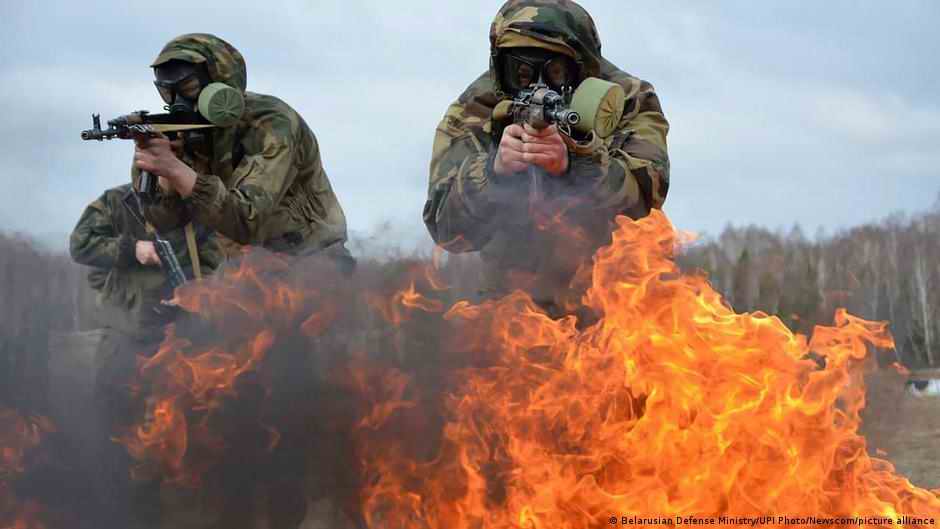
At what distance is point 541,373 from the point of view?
553cm

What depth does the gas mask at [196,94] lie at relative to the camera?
755cm

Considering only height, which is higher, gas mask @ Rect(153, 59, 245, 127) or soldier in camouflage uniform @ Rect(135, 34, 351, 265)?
gas mask @ Rect(153, 59, 245, 127)

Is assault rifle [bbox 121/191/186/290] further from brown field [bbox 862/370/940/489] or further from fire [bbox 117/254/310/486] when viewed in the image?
brown field [bbox 862/370/940/489]

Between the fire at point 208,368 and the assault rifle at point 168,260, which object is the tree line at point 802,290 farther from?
the assault rifle at point 168,260

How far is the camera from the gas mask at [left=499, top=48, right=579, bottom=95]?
584 centimetres

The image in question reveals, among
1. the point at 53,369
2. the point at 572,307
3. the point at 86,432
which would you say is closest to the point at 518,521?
the point at 572,307

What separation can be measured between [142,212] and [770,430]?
14.8 feet

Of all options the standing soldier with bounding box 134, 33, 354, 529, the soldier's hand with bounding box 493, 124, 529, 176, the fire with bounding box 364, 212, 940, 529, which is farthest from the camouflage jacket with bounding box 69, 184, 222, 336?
the soldier's hand with bounding box 493, 124, 529, 176

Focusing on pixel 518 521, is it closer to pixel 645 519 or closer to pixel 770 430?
pixel 645 519

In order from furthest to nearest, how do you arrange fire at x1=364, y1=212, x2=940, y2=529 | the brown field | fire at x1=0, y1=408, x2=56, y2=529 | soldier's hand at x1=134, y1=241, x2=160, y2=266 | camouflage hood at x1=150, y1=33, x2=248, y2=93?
soldier's hand at x1=134, y1=241, x2=160, y2=266
camouflage hood at x1=150, y1=33, x2=248, y2=93
fire at x1=0, y1=408, x2=56, y2=529
the brown field
fire at x1=364, y1=212, x2=940, y2=529

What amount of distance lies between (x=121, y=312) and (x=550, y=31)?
3.71 metres

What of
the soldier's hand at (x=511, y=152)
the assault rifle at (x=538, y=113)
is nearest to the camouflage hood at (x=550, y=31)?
the assault rifle at (x=538, y=113)

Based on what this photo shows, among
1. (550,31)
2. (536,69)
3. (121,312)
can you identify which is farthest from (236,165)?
(550,31)

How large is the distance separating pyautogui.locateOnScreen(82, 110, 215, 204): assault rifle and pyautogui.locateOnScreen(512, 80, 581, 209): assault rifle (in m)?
2.76
